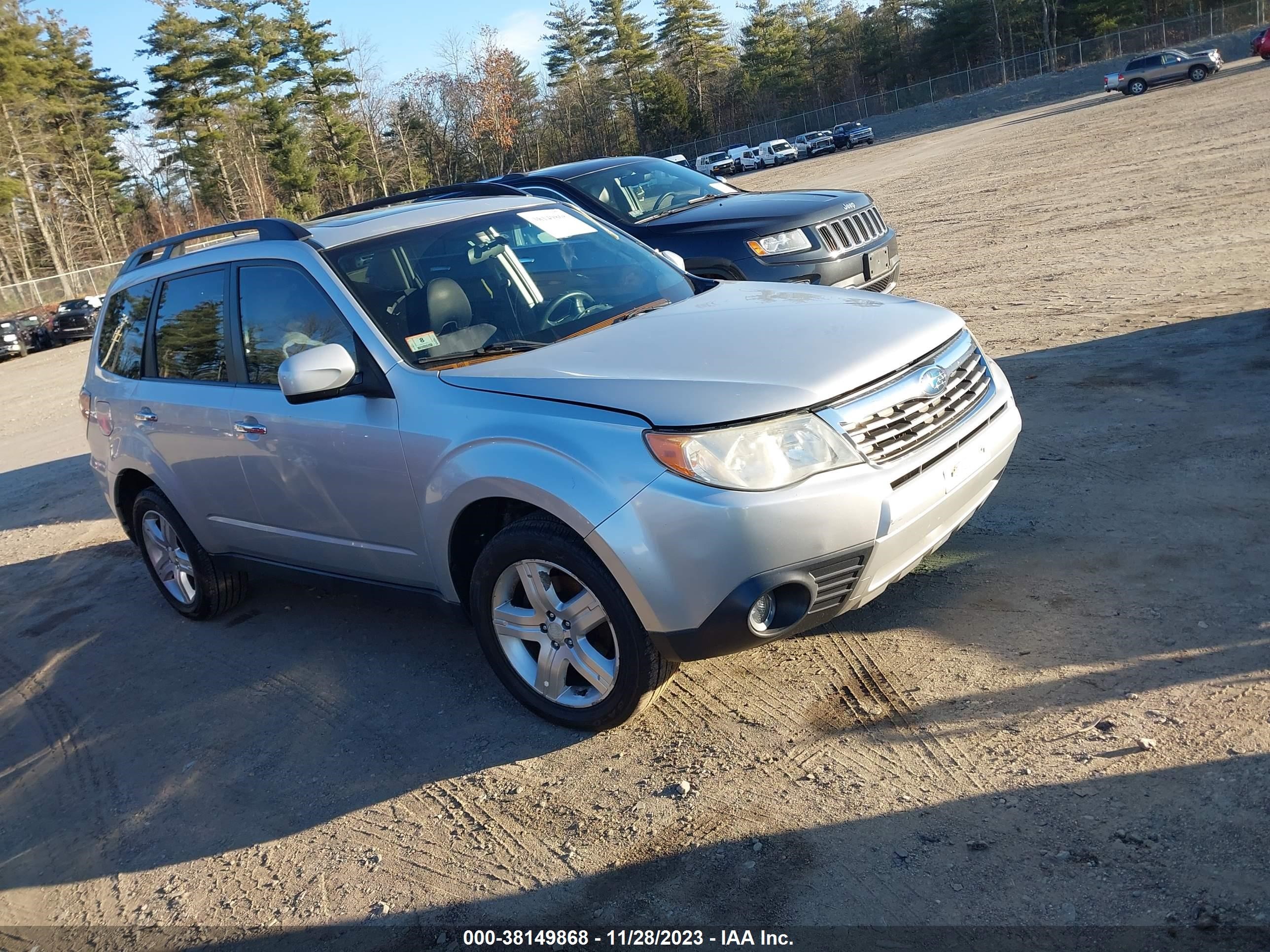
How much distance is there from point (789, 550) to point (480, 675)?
1881mm

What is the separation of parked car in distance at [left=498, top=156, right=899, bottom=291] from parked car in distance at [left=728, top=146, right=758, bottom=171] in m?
55.2

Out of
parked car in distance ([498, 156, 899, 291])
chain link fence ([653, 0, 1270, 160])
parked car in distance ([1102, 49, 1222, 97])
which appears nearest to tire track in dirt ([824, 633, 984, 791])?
parked car in distance ([498, 156, 899, 291])

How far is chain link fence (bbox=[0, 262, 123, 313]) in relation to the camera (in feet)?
154

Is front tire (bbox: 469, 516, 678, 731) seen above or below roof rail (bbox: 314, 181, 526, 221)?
below

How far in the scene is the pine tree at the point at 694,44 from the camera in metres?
91.7

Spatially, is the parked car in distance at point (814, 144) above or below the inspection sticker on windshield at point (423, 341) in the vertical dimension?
above

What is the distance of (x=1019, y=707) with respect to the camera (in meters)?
3.64

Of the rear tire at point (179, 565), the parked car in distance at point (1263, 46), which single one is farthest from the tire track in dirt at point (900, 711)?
the parked car in distance at point (1263, 46)

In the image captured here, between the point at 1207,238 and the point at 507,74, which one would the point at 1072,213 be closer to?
the point at 1207,238

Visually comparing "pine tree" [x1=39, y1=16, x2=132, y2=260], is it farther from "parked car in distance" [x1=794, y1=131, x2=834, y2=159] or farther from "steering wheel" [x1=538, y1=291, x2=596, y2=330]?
"steering wheel" [x1=538, y1=291, x2=596, y2=330]

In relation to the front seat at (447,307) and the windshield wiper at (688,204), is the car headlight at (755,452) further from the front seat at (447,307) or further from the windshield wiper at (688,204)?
the windshield wiper at (688,204)

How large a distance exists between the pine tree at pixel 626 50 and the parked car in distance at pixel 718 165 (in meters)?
19.9

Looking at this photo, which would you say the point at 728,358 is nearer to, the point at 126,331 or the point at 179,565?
the point at 179,565

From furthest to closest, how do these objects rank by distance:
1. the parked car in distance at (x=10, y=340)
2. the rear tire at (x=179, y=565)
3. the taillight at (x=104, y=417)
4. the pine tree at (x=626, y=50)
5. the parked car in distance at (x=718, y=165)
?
the pine tree at (x=626, y=50) < the parked car in distance at (x=718, y=165) < the parked car in distance at (x=10, y=340) < the taillight at (x=104, y=417) < the rear tire at (x=179, y=565)
